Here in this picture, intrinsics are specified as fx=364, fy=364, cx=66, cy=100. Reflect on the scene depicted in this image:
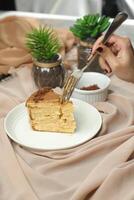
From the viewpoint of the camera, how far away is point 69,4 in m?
1.47

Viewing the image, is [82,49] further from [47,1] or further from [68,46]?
[47,1]

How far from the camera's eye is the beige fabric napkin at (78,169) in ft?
1.86

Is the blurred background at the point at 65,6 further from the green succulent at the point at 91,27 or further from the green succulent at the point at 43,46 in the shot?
the green succulent at the point at 43,46

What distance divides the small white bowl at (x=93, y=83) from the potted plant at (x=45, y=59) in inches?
2.3

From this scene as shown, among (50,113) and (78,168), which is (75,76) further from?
(78,168)

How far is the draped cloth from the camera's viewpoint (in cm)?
57

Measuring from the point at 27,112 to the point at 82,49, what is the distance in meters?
0.27

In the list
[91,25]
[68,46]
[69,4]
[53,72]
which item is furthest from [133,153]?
[69,4]

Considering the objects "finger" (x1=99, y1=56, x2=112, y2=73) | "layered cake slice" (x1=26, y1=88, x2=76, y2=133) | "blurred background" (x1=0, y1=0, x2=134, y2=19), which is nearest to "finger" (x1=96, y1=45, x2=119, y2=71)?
"finger" (x1=99, y1=56, x2=112, y2=73)

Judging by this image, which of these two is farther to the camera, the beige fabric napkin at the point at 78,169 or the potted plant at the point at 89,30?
the potted plant at the point at 89,30

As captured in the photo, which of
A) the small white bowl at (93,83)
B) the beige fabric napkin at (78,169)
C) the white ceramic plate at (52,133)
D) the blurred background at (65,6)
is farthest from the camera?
the blurred background at (65,6)

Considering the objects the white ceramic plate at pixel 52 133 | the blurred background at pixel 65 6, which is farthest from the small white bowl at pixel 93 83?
the blurred background at pixel 65 6

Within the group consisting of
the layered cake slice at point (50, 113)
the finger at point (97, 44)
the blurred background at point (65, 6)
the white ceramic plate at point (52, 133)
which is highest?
the finger at point (97, 44)

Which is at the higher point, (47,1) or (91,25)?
(91,25)
